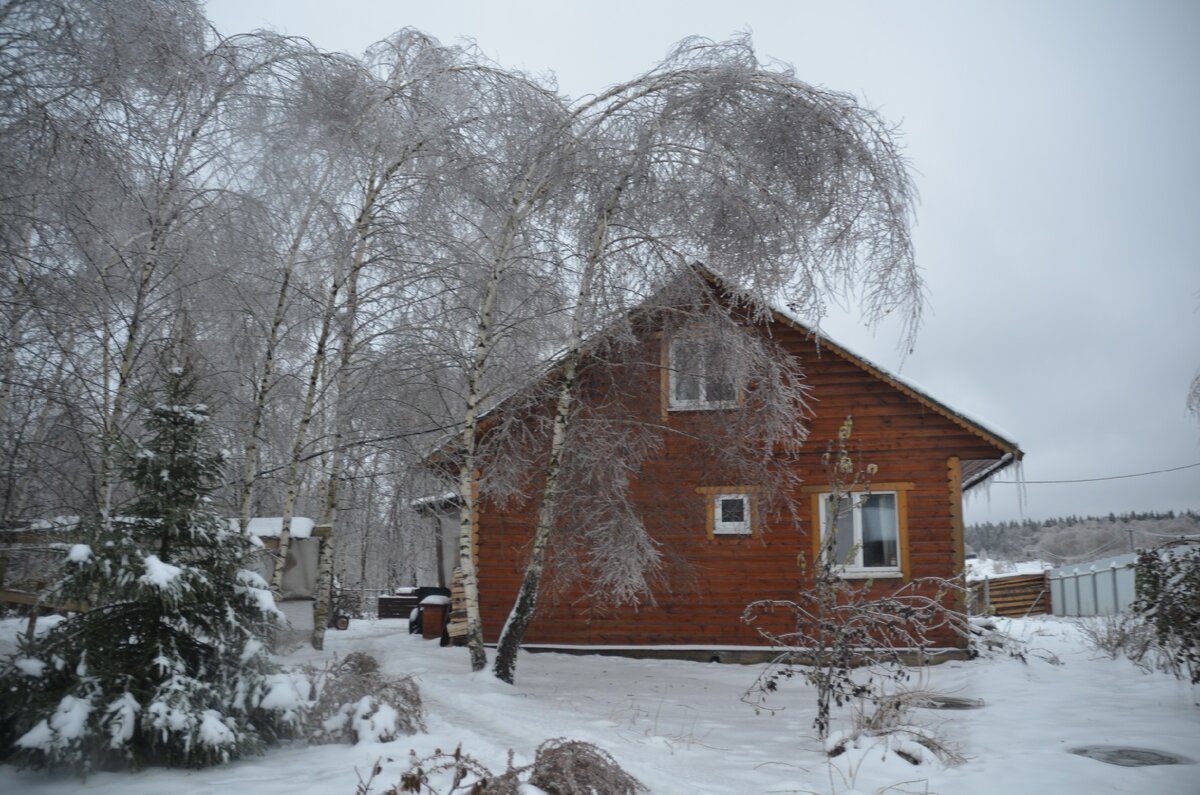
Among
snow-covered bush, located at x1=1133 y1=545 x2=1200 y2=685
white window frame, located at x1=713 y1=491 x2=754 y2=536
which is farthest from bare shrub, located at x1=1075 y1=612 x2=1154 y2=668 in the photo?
white window frame, located at x1=713 y1=491 x2=754 y2=536

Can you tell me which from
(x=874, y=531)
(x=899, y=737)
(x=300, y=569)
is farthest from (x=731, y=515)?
(x=899, y=737)

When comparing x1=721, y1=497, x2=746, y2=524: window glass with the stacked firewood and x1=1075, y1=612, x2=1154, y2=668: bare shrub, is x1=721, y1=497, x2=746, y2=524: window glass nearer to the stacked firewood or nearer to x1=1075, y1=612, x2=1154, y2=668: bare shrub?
the stacked firewood

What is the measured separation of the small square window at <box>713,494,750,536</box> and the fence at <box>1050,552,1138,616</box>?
11906 millimetres

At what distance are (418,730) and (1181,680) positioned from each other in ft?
26.9

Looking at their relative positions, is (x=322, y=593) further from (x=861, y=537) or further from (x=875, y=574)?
(x=875, y=574)

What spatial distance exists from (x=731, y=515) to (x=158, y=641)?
31.3ft

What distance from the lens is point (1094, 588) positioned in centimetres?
2539

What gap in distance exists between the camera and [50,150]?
6895 millimetres

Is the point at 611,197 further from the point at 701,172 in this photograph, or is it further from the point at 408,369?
the point at 408,369

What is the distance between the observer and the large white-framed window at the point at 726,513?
13672mm

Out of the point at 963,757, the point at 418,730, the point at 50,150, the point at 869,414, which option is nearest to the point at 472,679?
the point at 418,730

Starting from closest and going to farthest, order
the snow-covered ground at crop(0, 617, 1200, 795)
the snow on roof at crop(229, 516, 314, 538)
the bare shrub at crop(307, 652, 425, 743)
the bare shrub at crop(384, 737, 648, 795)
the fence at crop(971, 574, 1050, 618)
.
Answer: the bare shrub at crop(384, 737, 648, 795) → the snow-covered ground at crop(0, 617, 1200, 795) → the bare shrub at crop(307, 652, 425, 743) → the snow on roof at crop(229, 516, 314, 538) → the fence at crop(971, 574, 1050, 618)

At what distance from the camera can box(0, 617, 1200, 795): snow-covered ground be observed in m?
5.57

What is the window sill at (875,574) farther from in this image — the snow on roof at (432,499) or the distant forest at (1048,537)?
the distant forest at (1048,537)
